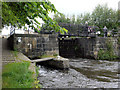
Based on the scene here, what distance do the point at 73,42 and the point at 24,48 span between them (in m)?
6.89

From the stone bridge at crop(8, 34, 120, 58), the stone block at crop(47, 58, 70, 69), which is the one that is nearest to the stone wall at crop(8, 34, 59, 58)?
the stone bridge at crop(8, 34, 120, 58)

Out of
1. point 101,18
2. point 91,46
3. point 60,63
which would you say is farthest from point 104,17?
point 60,63

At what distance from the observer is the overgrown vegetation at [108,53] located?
12.7 metres

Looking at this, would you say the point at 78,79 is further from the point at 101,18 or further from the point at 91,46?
the point at 101,18

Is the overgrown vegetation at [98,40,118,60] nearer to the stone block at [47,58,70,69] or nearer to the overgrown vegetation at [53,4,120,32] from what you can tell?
the stone block at [47,58,70,69]

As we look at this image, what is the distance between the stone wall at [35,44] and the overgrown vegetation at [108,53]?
188 inches

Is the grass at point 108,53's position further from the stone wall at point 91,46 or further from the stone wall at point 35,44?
the stone wall at point 35,44

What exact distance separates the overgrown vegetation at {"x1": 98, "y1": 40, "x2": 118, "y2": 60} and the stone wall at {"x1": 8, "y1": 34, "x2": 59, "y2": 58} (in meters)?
4.78

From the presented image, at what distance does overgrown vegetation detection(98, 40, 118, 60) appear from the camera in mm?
12713

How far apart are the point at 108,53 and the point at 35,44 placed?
7073 millimetres

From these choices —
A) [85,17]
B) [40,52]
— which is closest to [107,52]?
[40,52]

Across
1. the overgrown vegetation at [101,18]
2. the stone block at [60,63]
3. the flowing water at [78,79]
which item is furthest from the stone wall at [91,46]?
the overgrown vegetation at [101,18]

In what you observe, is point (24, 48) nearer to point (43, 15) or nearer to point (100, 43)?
point (43, 15)

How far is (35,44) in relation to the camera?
1002 cm
